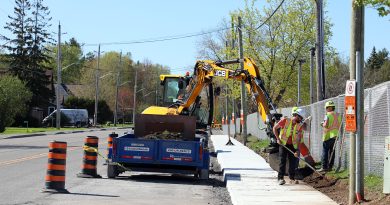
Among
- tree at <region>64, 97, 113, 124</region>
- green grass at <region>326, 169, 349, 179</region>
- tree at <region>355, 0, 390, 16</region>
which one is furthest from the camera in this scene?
tree at <region>64, 97, 113, 124</region>

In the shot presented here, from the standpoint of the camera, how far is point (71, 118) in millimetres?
77438

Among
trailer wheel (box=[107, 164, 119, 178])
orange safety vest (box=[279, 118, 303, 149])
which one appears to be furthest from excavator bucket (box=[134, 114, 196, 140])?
orange safety vest (box=[279, 118, 303, 149])

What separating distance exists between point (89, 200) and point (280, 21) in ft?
135

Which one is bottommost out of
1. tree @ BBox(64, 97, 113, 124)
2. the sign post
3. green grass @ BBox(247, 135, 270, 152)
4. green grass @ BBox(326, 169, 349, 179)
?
green grass @ BBox(326, 169, 349, 179)

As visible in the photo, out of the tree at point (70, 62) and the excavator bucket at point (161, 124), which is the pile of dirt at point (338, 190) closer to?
the excavator bucket at point (161, 124)

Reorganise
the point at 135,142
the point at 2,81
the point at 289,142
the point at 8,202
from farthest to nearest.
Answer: the point at 2,81 < the point at 135,142 < the point at 289,142 < the point at 8,202

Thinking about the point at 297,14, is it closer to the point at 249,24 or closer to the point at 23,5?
the point at 249,24

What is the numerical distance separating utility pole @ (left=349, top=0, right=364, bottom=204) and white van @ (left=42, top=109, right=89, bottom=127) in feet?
224

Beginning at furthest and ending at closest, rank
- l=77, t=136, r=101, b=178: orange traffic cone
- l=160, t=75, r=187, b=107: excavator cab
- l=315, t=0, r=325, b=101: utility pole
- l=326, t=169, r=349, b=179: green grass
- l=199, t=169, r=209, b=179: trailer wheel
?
l=160, t=75, r=187, b=107: excavator cab < l=315, t=0, r=325, b=101: utility pole < l=199, t=169, r=209, b=179: trailer wheel < l=77, t=136, r=101, b=178: orange traffic cone < l=326, t=169, r=349, b=179: green grass

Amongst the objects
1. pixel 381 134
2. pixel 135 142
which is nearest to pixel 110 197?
pixel 135 142

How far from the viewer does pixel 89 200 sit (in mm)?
12359

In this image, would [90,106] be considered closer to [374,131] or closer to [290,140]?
[290,140]

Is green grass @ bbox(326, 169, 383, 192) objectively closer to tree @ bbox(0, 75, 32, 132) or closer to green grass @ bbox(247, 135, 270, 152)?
green grass @ bbox(247, 135, 270, 152)

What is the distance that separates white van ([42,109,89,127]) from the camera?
7738 centimetres
